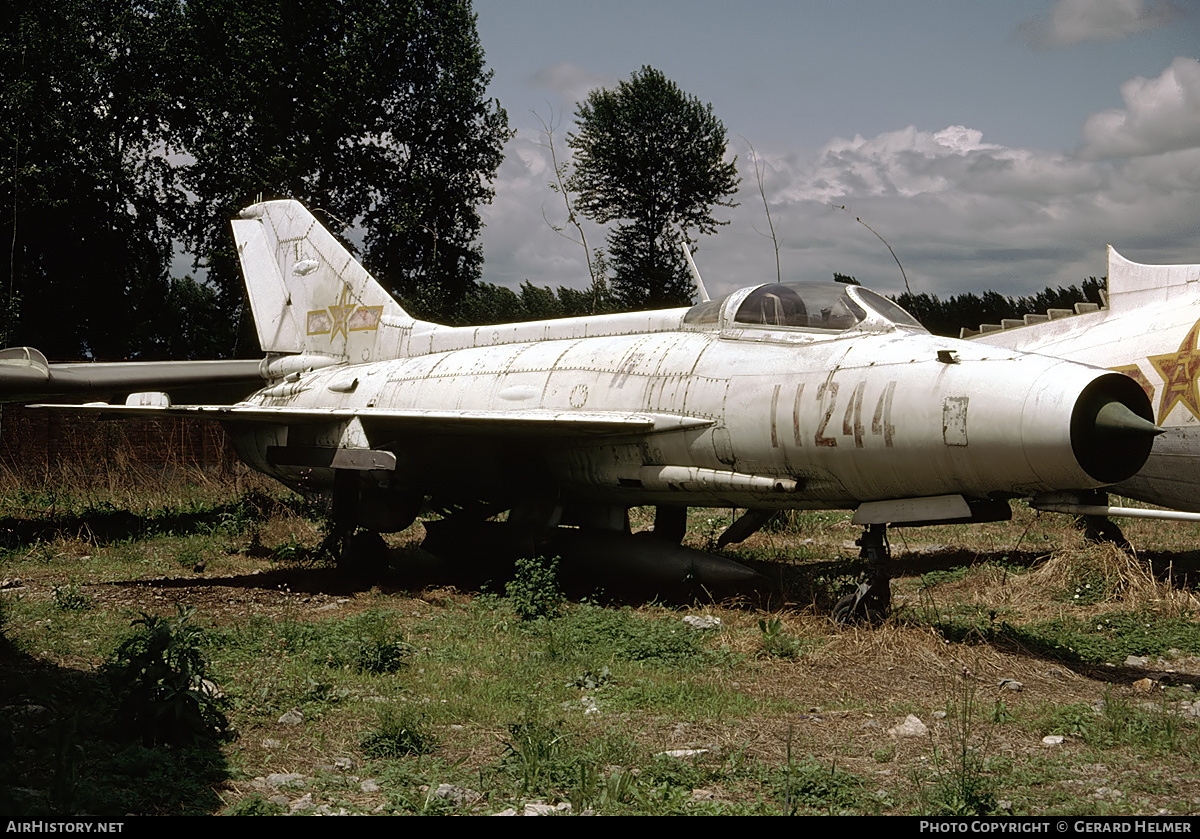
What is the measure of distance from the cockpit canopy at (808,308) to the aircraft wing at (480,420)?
3.67 feet

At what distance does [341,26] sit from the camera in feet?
101

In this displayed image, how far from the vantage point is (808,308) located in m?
8.43

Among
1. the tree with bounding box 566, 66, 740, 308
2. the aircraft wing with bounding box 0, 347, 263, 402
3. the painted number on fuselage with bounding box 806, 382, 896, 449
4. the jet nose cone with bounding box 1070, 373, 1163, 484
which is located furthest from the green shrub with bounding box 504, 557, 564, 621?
the tree with bounding box 566, 66, 740, 308

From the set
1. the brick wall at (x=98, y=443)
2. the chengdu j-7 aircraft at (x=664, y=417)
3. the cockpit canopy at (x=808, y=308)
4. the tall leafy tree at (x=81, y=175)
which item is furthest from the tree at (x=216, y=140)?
the cockpit canopy at (x=808, y=308)

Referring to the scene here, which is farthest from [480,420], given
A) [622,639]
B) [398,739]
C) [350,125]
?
[350,125]

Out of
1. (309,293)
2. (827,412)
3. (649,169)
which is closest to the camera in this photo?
(827,412)

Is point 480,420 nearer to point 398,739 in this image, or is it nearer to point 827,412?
point 827,412

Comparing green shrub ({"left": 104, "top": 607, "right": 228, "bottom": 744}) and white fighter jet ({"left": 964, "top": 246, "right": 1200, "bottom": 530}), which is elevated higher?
white fighter jet ({"left": 964, "top": 246, "right": 1200, "bottom": 530})

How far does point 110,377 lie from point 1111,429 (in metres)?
12.4

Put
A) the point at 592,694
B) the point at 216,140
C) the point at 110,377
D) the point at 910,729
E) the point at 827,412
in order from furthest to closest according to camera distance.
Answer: the point at 216,140
the point at 110,377
the point at 827,412
the point at 592,694
the point at 910,729

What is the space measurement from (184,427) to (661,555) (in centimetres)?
1220

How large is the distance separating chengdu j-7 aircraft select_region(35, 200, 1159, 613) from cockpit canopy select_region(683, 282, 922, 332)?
0.07 feet

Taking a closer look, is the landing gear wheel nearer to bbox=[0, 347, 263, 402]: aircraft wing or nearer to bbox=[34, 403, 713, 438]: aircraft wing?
bbox=[34, 403, 713, 438]: aircraft wing

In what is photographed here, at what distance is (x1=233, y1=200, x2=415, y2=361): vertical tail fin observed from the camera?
516 inches
